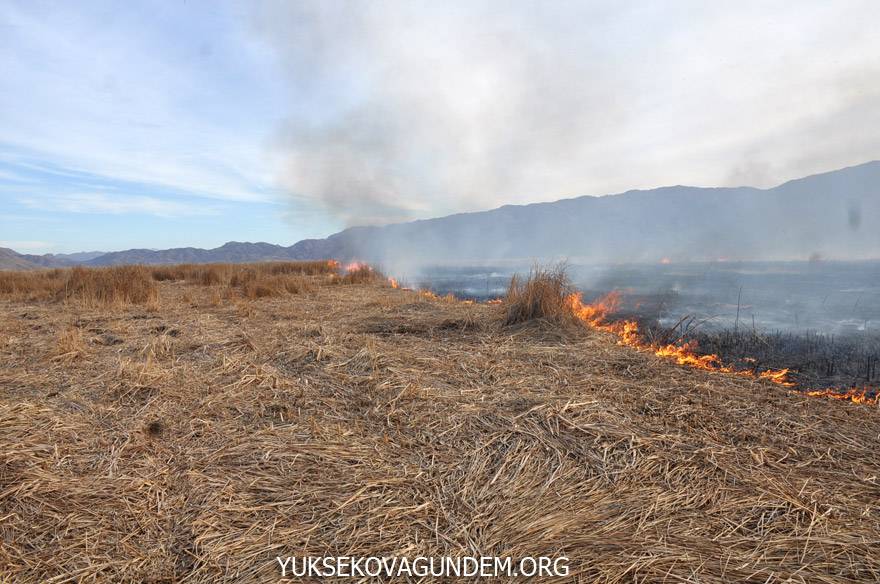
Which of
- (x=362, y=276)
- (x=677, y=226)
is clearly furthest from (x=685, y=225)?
(x=362, y=276)

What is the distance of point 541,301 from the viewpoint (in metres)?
6.55

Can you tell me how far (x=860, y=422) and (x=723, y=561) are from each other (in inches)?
102

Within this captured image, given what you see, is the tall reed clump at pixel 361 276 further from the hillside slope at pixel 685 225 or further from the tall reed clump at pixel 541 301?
the hillside slope at pixel 685 225

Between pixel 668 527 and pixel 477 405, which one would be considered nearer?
pixel 668 527

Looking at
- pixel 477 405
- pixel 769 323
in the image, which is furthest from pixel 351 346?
pixel 769 323

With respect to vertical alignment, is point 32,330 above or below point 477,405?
above

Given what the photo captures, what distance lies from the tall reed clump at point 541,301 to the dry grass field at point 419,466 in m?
1.74

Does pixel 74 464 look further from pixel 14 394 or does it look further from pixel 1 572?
pixel 14 394

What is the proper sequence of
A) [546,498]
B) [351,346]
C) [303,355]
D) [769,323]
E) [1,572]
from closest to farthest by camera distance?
[1,572] < [546,498] < [303,355] < [351,346] < [769,323]

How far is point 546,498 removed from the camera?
226cm

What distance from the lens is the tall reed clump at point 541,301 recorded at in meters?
6.45

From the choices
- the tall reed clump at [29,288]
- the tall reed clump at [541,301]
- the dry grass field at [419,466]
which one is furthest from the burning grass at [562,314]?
the tall reed clump at [29,288]

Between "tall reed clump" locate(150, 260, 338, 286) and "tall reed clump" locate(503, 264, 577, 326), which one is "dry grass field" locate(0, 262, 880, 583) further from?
"tall reed clump" locate(150, 260, 338, 286)

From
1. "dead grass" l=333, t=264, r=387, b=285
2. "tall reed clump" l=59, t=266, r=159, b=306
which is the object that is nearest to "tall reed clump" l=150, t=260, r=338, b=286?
"dead grass" l=333, t=264, r=387, b=285
